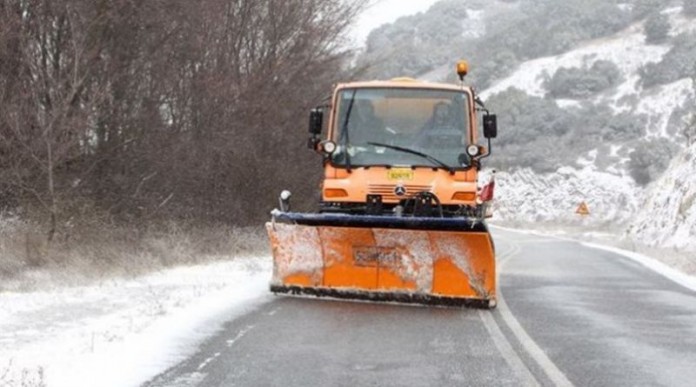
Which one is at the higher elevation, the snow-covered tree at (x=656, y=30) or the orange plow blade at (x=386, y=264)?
the snow-covered tree at (x=656, y=30)

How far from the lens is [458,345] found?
8.39 metres

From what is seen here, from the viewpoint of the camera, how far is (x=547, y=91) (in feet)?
244

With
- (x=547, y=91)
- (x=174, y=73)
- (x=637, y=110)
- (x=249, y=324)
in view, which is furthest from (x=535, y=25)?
(x=249, y=324)

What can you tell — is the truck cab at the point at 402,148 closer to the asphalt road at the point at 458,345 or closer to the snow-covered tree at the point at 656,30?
the asphalt road at the point at 458,345

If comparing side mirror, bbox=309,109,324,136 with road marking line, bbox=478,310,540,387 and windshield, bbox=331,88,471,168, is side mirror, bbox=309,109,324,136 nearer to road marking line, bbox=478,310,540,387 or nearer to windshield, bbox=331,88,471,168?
windshield, bbox=331,88,471,168

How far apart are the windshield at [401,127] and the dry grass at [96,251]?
3785mm

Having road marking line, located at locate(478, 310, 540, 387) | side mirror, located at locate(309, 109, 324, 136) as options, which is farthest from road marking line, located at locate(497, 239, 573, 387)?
side mirror, located at locate(309, 109, 324, 136)

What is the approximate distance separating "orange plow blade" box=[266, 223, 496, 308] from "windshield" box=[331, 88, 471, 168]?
1.45 meters

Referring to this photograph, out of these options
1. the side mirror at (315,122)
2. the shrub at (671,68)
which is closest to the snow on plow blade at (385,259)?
the side mirror at (315,122)

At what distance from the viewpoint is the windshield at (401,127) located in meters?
12.4

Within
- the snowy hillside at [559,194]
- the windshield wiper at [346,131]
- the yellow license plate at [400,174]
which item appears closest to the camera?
the yellow license plate at [400,174]

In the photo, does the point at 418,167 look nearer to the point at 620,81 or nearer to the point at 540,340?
the point at 540,340

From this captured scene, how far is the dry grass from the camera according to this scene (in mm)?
12531

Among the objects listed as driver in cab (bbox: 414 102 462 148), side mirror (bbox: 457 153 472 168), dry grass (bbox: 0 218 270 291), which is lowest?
dry grass (bbox: 0 218 270 291)
